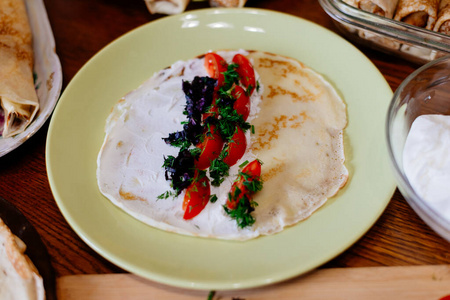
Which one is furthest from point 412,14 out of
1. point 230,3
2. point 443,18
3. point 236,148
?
point 236,148

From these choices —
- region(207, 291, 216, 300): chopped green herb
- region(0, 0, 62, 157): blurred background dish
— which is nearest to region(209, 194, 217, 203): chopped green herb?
region(207, 291, 216, 300): chopped green herb

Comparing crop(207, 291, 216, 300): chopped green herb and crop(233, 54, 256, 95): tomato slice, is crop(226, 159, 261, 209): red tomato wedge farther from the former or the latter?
crop(233, 54, 256, 95): tomato slice

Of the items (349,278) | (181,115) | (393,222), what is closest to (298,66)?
(181,115)

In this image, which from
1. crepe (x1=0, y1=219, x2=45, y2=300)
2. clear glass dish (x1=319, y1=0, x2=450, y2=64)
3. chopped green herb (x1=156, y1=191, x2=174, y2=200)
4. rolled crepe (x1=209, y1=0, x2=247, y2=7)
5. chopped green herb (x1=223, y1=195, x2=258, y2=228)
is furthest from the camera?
rolled crepe (x1=209, y1=0, x2=247, y2=7)

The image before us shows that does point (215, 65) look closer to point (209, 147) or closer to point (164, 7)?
point (209, 147)

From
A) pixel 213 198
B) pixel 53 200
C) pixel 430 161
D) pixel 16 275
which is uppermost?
pixel 430 161

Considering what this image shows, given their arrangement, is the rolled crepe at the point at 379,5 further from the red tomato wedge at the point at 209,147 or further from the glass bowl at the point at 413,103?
the red tomato wedge at the point at 209,147
